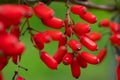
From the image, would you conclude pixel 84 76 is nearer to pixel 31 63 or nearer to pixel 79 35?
pixel 31 63

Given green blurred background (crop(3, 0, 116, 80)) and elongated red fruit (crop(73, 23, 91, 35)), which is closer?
elongated red fruit (crop(73, 23, 91, 35))

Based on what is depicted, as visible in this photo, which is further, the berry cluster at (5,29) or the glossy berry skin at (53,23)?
the glossy berry skin at (53,23)

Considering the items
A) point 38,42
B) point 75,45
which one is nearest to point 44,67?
point 75,45

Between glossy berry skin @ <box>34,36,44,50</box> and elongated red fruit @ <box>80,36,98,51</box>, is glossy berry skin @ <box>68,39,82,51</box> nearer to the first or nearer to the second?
elongated red fruit @ <box>80,36,98,51</box>

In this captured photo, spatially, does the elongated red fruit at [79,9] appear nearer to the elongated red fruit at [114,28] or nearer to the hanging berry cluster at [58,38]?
the hanging berry cluster at [58,38]

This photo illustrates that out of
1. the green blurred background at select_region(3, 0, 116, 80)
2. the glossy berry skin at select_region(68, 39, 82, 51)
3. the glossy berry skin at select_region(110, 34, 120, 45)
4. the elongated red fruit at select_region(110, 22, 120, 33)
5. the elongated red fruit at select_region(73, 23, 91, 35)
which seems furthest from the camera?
the green blurred background at select_region(3, 0, 116, 80)

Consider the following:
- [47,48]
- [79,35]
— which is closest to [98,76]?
[47,48]

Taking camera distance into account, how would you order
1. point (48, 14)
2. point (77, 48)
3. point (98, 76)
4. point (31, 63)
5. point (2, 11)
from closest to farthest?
point (2, 11), point (48, 14), point (77, 48), point (31, 63), point (98, 76)

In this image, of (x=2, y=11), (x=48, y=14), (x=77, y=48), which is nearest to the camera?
(x=2, y=11)

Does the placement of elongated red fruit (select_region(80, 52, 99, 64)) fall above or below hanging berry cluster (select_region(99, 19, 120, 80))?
above

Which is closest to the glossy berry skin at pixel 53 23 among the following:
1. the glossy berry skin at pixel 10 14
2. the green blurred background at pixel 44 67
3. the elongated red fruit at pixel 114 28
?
the glossy berry skin at pixel 10 14

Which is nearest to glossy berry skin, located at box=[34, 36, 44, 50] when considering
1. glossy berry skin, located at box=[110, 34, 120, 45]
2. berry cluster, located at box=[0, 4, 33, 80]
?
berry cluster, located at box=[0, 4, 33, 80]
